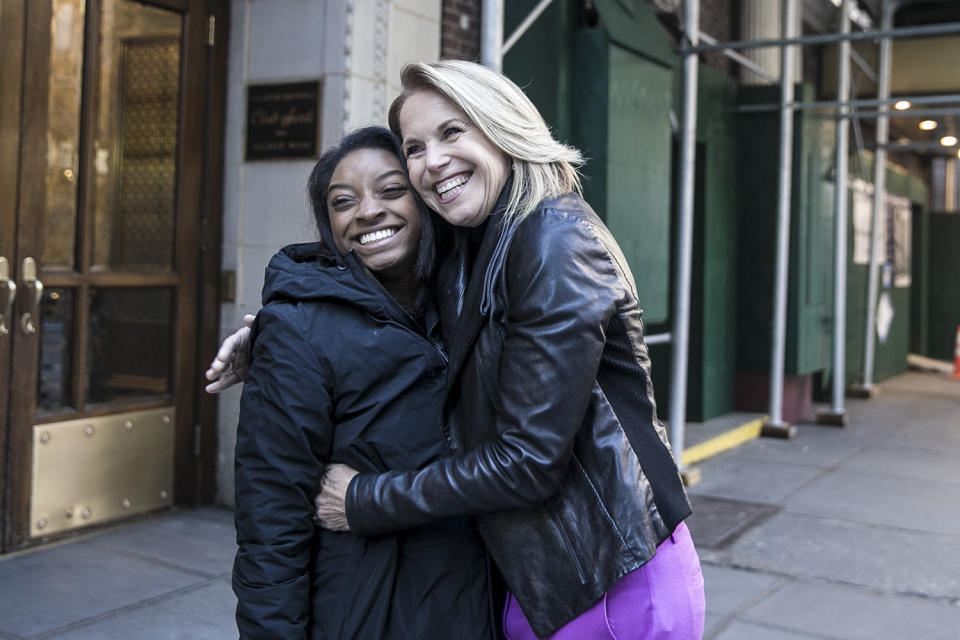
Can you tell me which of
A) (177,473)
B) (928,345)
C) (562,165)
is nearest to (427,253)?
(562,165)

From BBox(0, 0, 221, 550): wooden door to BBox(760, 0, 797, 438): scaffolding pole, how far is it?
16.5 feet

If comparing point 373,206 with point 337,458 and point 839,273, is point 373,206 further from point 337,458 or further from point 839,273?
point 839,273

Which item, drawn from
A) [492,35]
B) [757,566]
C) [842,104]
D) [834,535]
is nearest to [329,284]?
[492,35]

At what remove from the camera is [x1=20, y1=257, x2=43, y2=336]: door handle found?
183 inches

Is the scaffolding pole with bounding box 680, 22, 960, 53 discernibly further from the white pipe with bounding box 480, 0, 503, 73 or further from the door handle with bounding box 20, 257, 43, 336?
the door handle with bounding box 20, 257, 43, 336

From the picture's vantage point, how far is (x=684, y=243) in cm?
668

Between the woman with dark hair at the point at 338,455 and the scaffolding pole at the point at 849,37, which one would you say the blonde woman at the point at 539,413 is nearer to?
the woman with dark hair at the point at 338,455

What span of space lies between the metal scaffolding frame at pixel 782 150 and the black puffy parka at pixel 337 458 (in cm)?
326

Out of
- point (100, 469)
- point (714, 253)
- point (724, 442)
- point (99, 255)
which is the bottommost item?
point (724, 442)

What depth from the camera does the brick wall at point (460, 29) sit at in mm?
5895

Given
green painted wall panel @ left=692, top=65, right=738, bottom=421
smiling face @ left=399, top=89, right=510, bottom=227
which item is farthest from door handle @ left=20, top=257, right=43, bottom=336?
green painted wall panel @ left=692, top=65, right=738, bottom=421

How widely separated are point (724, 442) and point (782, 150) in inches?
98.3

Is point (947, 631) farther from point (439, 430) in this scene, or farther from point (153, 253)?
point (153, 253)

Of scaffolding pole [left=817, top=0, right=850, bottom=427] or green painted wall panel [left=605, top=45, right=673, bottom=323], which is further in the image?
scaffolding pole [left=817, top=0, right=850, bottom=427]
